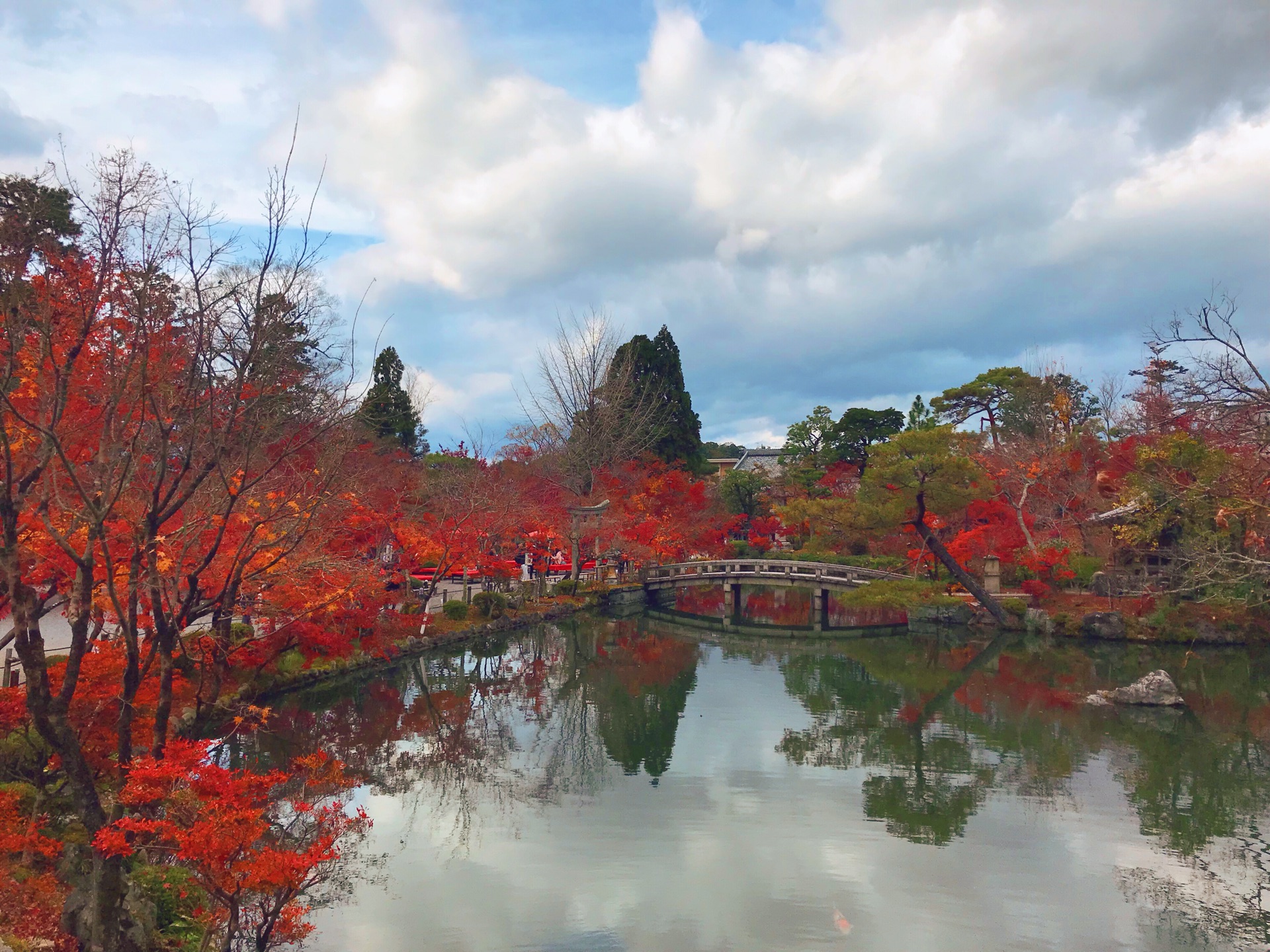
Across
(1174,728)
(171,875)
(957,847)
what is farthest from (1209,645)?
(171,875)

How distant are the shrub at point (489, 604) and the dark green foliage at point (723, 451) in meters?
60.4

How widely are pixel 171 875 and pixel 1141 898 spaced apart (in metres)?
9.45

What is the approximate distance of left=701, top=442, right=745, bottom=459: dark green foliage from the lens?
8931 cm

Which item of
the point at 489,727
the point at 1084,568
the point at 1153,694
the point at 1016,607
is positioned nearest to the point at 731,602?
the point at 1016,607

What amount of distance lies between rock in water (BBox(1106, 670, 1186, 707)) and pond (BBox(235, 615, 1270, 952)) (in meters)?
0.45

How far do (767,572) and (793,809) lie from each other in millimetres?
19784

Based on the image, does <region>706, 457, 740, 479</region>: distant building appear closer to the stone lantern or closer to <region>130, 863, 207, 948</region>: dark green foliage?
the stone lantern

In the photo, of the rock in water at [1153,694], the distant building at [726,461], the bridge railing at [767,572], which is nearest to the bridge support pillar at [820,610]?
the bridge railing at [767,572]

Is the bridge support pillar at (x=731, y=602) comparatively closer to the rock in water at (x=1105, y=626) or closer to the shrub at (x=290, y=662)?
the rock in water at (x=1105, y=626)

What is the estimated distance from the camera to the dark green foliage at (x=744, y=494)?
4316cm

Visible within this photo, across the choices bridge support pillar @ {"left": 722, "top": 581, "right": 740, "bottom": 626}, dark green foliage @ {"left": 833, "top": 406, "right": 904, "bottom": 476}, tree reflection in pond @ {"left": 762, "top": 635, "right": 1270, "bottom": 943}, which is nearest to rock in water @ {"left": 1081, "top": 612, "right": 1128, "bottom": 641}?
tree reflection in pond @ {"left": 762, "top": 635, "right": 1270, "bottom": 943}

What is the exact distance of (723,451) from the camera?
99.2m

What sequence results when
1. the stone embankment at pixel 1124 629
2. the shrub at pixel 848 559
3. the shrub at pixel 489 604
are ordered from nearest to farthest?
1. the stone embankment at pixel 1124 629
2. the shrub at pixel 489 604
3. the shrub at pixel 848 559

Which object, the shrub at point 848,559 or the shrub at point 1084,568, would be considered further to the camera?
the shrub at point 848,559
